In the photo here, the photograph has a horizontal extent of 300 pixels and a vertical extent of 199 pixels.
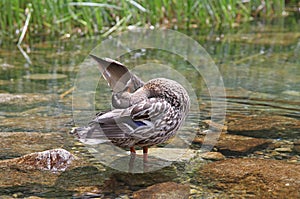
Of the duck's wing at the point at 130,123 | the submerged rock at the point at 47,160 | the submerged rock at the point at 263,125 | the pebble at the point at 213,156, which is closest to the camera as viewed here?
the duck's wing at the point at 130,123

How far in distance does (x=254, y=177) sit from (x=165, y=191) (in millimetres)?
494

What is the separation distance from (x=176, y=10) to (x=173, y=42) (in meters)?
1.31

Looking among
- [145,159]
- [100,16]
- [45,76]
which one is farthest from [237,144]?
[100,16]

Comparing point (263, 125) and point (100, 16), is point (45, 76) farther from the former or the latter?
point (100, 16)

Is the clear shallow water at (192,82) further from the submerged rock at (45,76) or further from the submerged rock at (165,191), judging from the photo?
the submerged rock at (165,191)

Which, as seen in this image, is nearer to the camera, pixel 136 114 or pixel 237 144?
pixel 136 114

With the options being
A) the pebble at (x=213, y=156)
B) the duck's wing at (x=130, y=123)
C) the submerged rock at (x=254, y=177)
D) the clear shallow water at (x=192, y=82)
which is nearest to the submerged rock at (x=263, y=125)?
the clear shallow water at (x=192, y=82)

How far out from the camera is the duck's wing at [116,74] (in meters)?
2.87

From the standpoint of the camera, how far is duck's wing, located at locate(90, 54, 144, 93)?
2871 millimetres

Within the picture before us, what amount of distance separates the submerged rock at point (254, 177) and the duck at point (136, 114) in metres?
0.33

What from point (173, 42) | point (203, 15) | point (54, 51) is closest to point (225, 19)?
point (203, 15)

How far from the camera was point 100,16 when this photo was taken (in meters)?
8.09

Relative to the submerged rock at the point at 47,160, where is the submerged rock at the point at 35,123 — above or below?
above

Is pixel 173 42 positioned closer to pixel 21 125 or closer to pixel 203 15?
pixel 203 15
